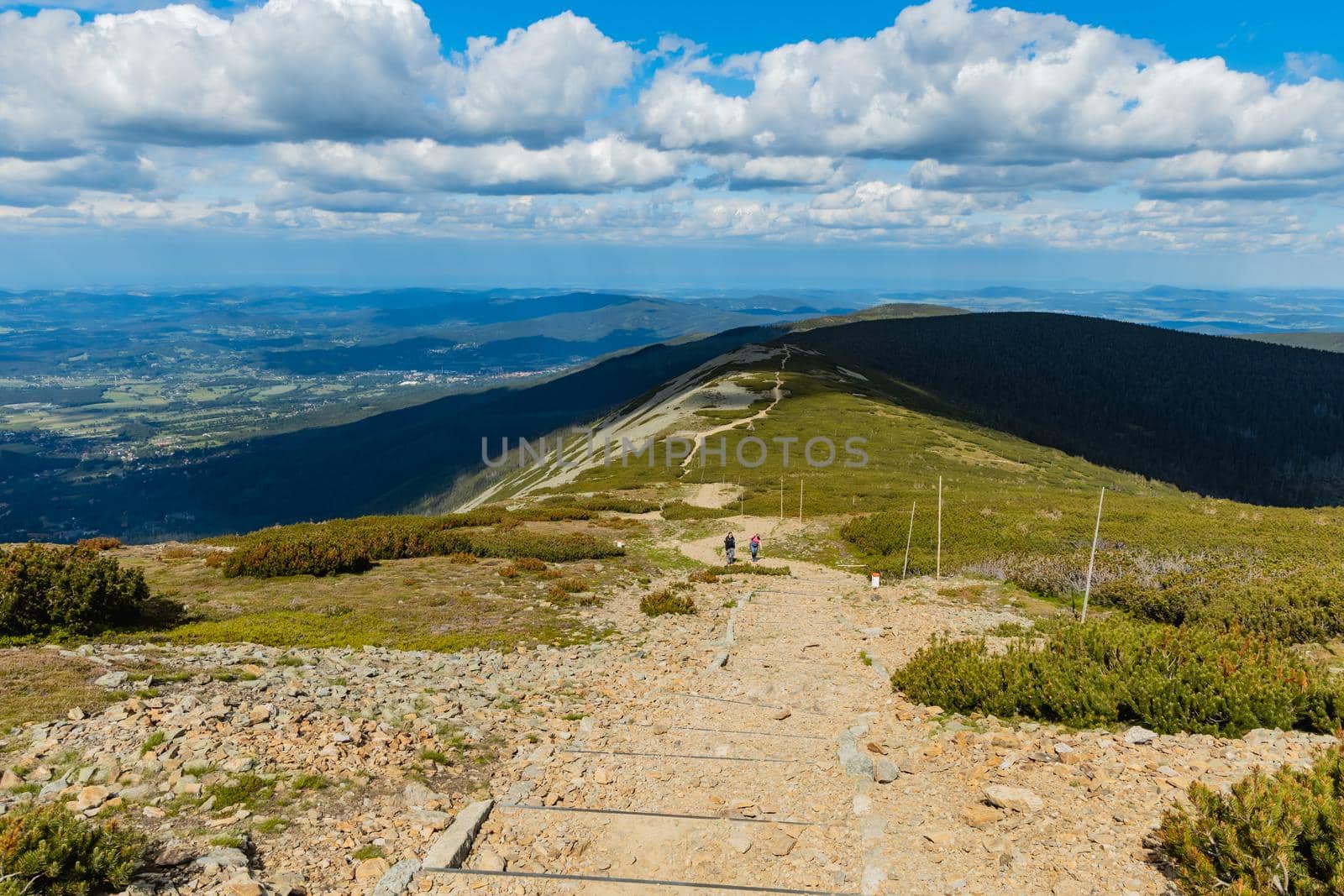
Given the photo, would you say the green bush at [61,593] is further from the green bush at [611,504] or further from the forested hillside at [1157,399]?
the forested hillside at [1157,399]

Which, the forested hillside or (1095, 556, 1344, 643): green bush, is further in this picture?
the forested hillside

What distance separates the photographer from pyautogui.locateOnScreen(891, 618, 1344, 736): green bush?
10758mm

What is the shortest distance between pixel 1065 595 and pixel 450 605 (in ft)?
65.1

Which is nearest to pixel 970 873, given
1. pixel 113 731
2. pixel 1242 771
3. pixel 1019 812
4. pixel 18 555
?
pixel 1019 812

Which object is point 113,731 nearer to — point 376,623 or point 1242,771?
point 376,623

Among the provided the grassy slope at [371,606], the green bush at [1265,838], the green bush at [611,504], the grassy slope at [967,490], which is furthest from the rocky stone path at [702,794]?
the green bush at [611,504]

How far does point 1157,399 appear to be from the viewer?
166m

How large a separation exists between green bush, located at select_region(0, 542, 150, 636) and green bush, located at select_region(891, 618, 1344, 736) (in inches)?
724

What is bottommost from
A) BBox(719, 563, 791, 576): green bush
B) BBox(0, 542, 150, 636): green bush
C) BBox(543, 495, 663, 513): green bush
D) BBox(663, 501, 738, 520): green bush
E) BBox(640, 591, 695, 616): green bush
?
BBox(543, 495, 663, 513): green bush

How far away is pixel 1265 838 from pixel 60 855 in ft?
39.6

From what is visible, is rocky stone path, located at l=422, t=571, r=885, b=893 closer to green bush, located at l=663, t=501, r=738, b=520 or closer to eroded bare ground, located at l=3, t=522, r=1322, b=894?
eroded bare ground, located at l=3, t=522, r=1322, b=894

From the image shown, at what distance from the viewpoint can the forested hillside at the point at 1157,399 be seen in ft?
432

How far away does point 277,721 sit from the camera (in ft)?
36.3

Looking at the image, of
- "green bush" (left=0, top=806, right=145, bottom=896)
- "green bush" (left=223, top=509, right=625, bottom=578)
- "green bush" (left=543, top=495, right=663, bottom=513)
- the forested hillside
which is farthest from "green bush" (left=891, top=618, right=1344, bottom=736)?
the forested hillside
